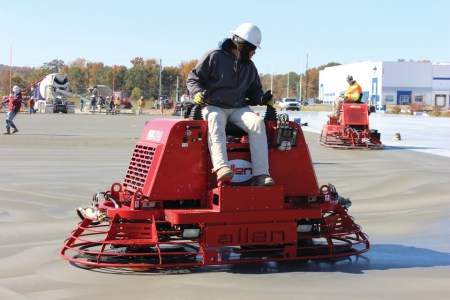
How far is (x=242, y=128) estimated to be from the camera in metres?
7.28

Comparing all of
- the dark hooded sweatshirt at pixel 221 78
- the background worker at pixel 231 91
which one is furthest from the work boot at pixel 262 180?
the dark hooded sweatshirt at pixel 221 78

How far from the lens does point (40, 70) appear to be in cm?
11981

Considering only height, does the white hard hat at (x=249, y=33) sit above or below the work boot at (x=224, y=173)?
above

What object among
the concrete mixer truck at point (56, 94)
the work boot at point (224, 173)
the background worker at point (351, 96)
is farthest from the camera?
the concrete mixer truck at point (56, 94)

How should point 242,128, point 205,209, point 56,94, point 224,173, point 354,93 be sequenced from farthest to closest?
point 56,94, point 354,93, point 242,128, point 205,209, point 224,173

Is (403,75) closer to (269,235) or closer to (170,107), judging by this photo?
(170,107)

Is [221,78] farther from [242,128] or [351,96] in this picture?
[351,96]

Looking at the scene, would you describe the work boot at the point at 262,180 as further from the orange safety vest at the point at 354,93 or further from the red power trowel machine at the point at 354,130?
the orange safety vest at the point at 354,93

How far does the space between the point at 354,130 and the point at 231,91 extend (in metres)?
16.8

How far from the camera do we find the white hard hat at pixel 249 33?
7184 millimetres

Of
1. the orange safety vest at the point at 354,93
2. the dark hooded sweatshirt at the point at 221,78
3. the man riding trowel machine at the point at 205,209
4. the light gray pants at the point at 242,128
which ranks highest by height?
the orange safety vest at the point at 354,93

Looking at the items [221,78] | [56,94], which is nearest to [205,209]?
[221,78]

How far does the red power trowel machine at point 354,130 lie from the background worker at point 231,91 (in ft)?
54.0

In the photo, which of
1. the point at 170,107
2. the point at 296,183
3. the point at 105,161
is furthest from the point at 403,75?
the point at 296,183
